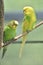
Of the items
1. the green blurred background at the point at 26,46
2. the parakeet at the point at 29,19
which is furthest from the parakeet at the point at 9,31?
the green blurred background at the point at 26,46

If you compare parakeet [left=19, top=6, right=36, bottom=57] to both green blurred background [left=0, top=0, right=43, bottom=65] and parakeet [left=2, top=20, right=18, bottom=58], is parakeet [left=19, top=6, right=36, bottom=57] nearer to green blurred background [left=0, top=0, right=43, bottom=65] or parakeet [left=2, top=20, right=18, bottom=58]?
parakeet [left=2, top=20, right=18, bottom=58]

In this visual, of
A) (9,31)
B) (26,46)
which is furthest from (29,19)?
(26,46)

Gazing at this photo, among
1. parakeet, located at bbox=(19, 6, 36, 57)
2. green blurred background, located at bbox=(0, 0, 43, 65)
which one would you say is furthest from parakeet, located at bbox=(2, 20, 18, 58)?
green blurred background, located at bbox=(0, 0, 43, 65)

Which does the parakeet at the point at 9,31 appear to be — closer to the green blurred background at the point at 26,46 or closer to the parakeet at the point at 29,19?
the parakeet at the point at 29,19

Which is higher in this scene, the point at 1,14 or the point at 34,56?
the point at 1,14

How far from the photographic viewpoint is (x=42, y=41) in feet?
4.87

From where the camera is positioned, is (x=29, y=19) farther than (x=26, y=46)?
No

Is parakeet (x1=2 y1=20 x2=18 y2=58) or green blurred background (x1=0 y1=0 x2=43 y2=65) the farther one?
green blurred background (x1=0 y1=0 x2=43 y2=65)

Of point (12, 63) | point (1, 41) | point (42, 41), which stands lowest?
point (12, 63)

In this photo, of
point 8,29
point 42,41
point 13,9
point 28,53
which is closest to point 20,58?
point 28,53

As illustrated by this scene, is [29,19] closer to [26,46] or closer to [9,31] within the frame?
[9,31]

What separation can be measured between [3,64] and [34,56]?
18 cm

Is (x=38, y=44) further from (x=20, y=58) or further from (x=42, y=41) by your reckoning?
(x=20, y=58)

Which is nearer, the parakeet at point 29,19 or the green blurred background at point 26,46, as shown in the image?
the parakeet at point 29,19
